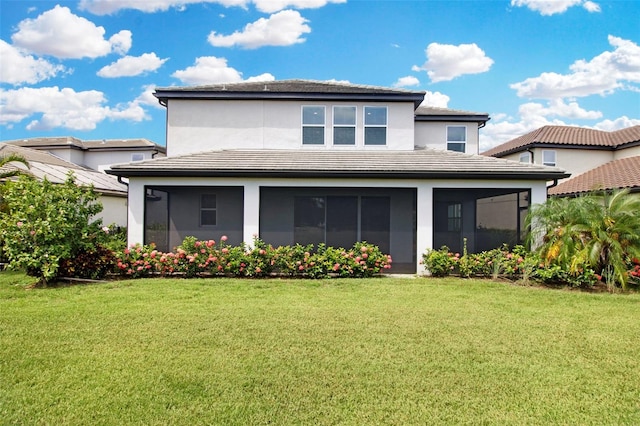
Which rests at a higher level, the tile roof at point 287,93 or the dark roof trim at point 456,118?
the tile roof at point 287,93

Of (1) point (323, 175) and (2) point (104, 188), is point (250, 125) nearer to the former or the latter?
(1) point (323, 175)

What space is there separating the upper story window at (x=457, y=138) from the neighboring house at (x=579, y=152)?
5.95 meters

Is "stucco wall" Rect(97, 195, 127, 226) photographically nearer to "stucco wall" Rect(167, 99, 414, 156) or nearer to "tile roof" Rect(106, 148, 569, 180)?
"stucco wall" Rect(167, 99, 414, 156)

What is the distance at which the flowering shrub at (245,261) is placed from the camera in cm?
1099

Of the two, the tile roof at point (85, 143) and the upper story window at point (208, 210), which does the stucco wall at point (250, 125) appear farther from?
the tile roof at point (85, 143)

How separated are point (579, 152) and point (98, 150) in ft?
97.2

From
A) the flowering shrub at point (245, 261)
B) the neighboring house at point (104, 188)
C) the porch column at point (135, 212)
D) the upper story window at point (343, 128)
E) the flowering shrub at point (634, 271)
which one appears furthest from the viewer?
the neighboring house at point (104, 188)

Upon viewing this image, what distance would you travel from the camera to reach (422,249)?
472 inches

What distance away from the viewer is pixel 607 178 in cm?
1808

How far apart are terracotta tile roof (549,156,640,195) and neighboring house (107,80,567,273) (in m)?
4.86

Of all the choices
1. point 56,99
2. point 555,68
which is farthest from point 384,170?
point 56,99

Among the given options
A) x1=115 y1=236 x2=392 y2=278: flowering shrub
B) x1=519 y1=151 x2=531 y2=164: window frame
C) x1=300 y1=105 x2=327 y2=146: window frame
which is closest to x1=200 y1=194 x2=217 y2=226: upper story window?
x1=115 y1=236 x2=392 y2=278: flowering shrub

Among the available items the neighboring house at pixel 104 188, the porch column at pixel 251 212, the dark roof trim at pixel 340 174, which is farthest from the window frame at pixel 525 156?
the neighboring house at pixel 104 188

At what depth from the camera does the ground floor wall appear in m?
12.0
